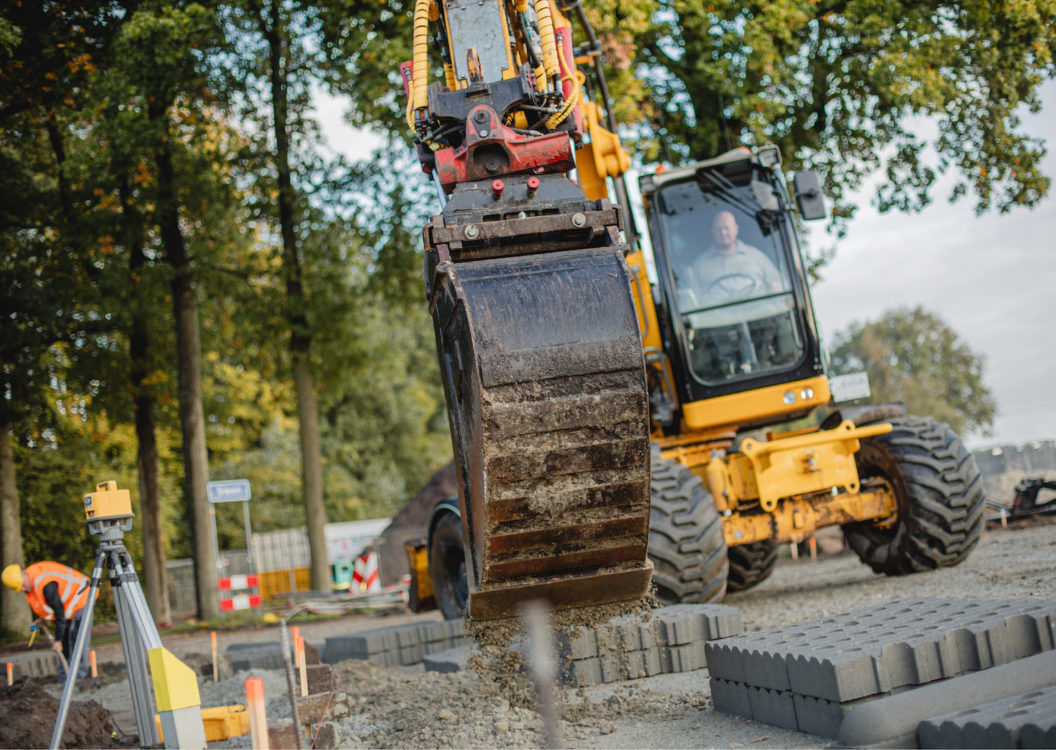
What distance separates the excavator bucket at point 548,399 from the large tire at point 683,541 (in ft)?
9.49

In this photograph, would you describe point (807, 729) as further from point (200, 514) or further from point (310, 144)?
point (310, 144)

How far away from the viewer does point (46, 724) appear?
6523 millimetres

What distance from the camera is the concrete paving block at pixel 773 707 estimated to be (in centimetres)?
453

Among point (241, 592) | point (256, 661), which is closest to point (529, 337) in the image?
point (256, 661)

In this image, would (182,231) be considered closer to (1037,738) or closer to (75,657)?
(75,657)

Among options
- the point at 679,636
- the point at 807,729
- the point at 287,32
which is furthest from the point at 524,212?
the point at 287,32

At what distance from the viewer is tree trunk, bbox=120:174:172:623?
58.5 ft

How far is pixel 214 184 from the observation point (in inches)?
693

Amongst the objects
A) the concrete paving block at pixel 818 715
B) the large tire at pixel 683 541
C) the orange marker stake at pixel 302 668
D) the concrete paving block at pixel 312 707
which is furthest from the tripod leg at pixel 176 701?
the large tire at pixel 683 541

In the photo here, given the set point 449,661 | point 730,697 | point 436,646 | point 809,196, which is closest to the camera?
point 730,697

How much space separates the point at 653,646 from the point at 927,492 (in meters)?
3.81

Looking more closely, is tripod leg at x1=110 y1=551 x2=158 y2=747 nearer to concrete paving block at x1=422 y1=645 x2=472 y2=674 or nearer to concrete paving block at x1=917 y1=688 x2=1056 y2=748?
concrete paving block at x1=422 y1=645 x2=472 y2=674

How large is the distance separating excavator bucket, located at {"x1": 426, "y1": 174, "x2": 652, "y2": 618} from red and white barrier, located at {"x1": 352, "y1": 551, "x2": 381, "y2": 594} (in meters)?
17.3

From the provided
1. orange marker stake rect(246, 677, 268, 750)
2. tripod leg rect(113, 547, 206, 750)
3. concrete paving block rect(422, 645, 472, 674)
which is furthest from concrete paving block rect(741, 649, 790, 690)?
concrete paving block rect(422, 645, 472, 674)
